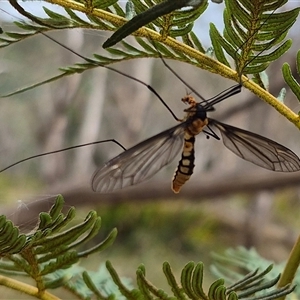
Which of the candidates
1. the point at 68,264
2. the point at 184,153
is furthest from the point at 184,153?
the point at 68,264

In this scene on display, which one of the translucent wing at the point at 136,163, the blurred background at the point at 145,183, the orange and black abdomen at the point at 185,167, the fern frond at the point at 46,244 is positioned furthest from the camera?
the blurred background at the point at 145,183

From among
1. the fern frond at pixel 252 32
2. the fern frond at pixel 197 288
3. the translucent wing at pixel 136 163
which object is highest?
the translucent wing at pixel 136 163

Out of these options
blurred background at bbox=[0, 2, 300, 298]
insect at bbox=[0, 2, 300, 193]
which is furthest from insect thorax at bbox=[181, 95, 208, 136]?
blurred background at bbox=[0, 2, 300, 298]

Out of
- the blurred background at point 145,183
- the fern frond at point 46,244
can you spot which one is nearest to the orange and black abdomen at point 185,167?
the fern frond at point 46,244

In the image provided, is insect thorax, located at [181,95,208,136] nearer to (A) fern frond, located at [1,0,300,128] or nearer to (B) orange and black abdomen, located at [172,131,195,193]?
(B) orange and black abdomen, located at [172,131,195,193]

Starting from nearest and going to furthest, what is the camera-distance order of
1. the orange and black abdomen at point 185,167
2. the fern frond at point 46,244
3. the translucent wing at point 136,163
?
1. the fern frond at point 46,244
2. the translucent wing at point 136,163
3. the orange and black abdomen at point 185,167

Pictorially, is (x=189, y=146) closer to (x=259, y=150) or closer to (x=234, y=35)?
(x=259, y=150)

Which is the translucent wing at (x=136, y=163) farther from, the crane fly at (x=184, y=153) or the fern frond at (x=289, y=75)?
the fern frond at (x=289, y=75)
